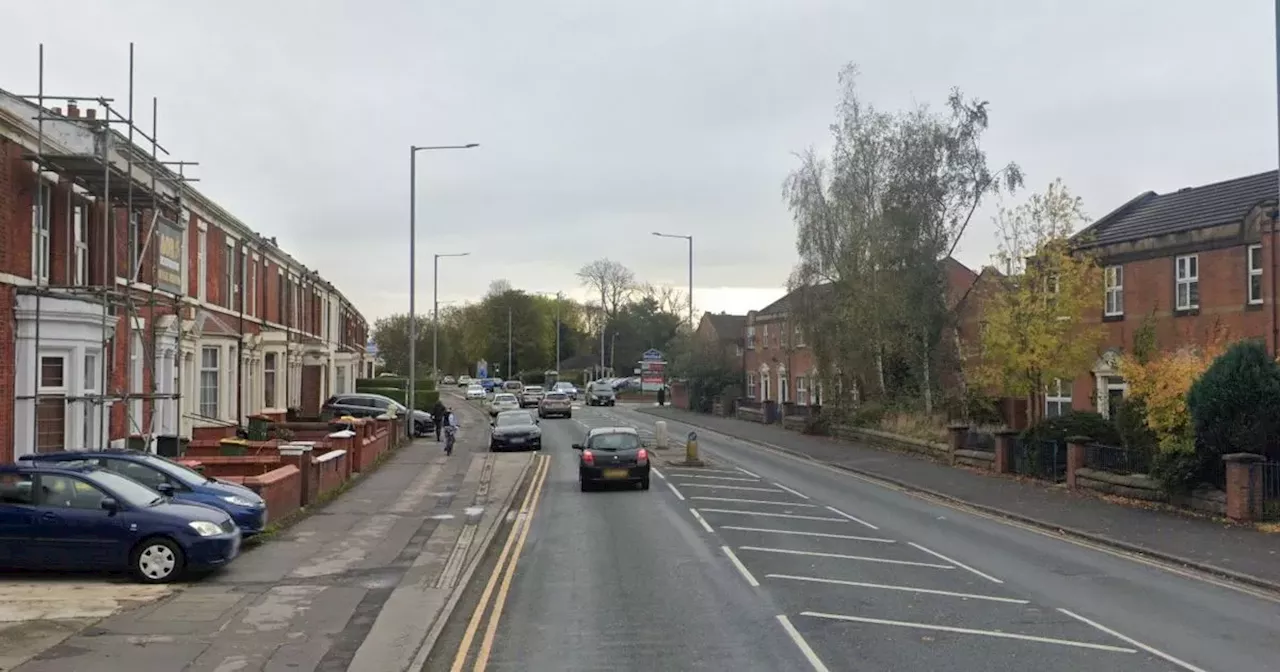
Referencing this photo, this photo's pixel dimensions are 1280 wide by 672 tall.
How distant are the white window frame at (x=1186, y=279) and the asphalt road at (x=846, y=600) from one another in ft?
39.5

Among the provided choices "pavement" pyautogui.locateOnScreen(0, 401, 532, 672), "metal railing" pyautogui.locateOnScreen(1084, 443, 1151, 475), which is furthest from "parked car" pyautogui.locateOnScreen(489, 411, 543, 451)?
"metal railing" pyautogui.locateOnScreen(1084, 443, 1151, 475)

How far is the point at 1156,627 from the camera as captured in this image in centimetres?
1070

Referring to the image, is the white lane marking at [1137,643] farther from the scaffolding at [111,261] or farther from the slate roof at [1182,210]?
the slate roof at [1182,210]

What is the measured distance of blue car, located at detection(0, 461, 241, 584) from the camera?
41.6 ft

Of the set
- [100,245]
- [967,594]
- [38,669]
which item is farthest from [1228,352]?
[100,245]

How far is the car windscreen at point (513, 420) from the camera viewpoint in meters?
36.3

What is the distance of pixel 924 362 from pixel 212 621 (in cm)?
3040

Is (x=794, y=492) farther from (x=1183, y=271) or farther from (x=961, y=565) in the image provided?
(x=1183, y=271)

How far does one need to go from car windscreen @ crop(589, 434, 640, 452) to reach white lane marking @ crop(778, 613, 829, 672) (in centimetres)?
1355

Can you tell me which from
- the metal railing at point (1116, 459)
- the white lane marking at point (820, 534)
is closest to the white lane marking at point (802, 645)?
the white lane marking at point (820, 534)

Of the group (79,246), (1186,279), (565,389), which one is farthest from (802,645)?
(565,389)

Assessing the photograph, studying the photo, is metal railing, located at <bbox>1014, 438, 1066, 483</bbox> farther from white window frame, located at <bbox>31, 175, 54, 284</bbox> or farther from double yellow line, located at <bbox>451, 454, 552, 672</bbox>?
white window frame, located at <bbox>31, 175, 54, 284</bbox>

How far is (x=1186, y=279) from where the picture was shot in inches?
1139

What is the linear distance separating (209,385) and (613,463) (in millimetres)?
13181
